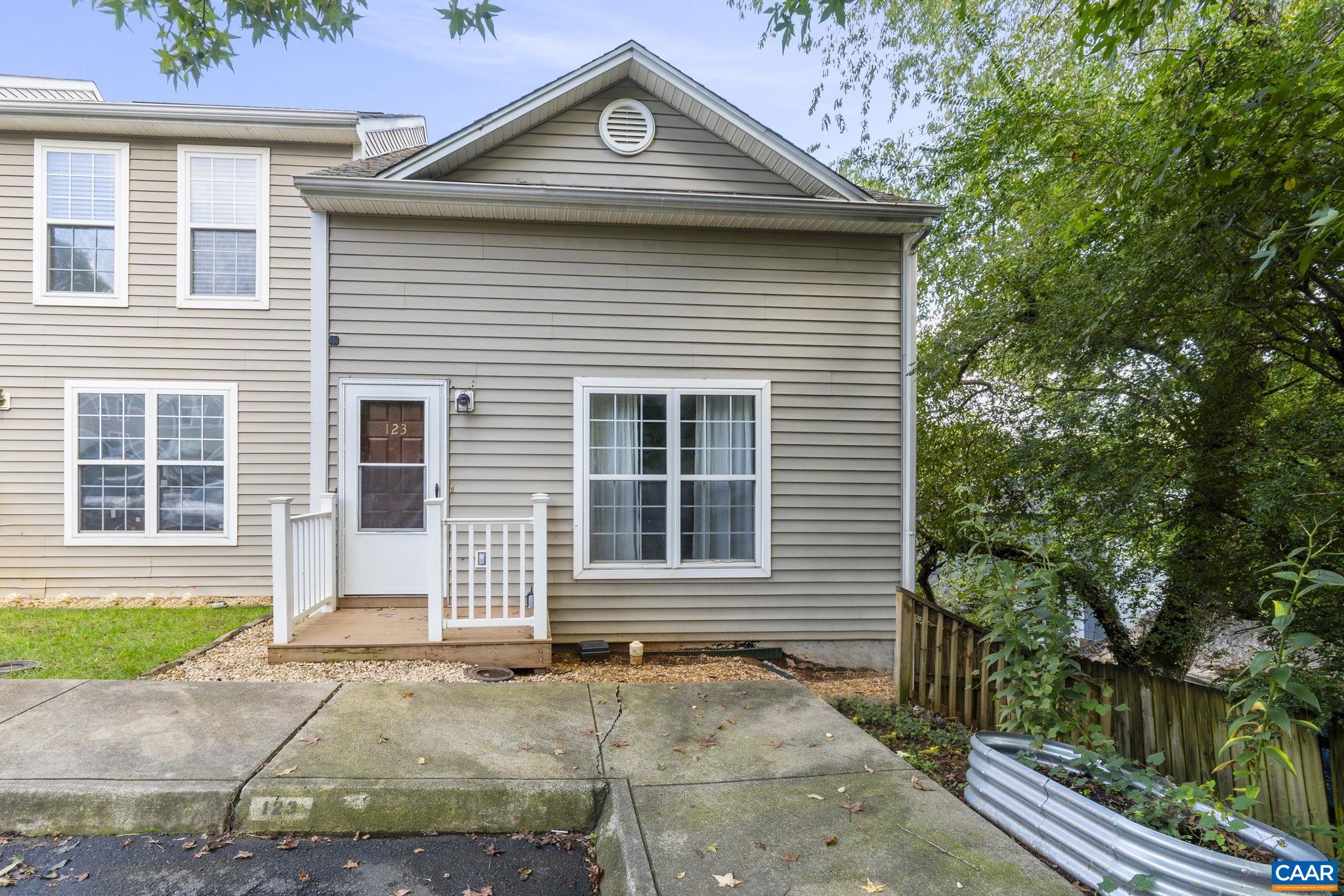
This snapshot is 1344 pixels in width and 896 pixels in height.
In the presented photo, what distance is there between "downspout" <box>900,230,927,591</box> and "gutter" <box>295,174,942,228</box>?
480 mm

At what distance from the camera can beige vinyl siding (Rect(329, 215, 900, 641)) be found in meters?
5.63

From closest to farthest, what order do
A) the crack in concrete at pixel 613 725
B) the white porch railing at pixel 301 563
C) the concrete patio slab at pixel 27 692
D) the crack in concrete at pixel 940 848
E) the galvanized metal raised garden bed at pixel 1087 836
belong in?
the galvanized metal raised garden bed at pixel 1087 836
the crack in concrete at pixel 940 848
the crack in concrete at pixel 613 725
the concrete patio slab at pixel 27 692
the white porch railing at pixel 301 563

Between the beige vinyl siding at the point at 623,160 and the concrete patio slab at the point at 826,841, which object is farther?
the beige vinyl siding at the point at 623,160

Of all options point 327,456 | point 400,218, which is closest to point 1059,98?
point 400,218

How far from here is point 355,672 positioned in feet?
14.8

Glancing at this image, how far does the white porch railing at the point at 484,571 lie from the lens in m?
4.78

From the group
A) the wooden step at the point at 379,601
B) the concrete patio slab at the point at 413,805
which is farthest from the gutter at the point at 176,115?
the concrete patio slab at the point at 413,805

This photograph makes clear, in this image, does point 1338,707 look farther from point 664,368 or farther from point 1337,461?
point 664,368

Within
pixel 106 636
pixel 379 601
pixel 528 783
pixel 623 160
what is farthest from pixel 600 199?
pixel 106 636

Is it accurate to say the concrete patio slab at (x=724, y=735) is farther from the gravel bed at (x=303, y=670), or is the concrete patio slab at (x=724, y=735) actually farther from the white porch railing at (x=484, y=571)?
the gravel bed at (x=303, y=670)

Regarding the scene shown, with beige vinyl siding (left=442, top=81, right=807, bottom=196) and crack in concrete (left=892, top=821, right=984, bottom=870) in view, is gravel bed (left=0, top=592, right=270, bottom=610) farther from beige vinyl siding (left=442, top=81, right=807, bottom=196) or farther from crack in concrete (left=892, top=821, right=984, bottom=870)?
crack in concrete (left=892, top=821, right=984, bottom=870)

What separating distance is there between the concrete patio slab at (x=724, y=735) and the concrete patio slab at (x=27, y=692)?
3066 millimetres

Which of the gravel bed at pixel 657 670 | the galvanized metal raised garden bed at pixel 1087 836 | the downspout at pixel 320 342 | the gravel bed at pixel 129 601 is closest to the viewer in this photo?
the galvanized metal raised garden bed at pixel 1087 836

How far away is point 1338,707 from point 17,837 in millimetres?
6553
